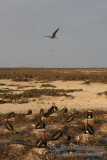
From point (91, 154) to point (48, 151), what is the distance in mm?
996

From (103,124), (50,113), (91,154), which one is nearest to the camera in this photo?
(91,154)

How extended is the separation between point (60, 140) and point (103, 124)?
7.11ft

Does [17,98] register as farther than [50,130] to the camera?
Yes

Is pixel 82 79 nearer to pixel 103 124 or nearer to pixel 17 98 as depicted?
pixel 17 98

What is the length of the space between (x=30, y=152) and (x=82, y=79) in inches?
881

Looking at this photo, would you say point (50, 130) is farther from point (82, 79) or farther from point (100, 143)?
point (82, 79)

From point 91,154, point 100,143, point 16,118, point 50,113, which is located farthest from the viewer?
point 50,113

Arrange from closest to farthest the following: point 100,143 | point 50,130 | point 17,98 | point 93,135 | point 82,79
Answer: point 100,143
point 93,135
point 50,130
point 17,98
point 82,79

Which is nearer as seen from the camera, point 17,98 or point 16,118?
point 16,118

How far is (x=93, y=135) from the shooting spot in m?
6.09

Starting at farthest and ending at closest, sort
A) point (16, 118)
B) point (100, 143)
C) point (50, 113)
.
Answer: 1. point (50, 113)
2. point (16, 118)
3. point (100, 143)

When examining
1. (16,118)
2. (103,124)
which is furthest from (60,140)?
(16,118)

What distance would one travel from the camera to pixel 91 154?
4.90 meters

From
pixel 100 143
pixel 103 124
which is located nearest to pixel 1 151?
pixel 100 143
